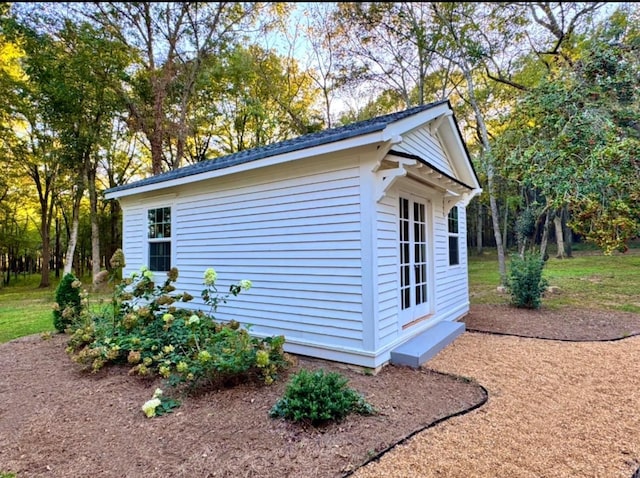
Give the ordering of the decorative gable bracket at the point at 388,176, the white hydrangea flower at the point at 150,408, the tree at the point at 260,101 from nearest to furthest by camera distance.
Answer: the white hydrangea flower at the point at 150,408, the decorative gable bracket at the point at 388,176, the tree at the point at 260,101

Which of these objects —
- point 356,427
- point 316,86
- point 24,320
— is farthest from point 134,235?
point 316,86

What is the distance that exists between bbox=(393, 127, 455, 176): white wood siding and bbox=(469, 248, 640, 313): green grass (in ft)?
15.0

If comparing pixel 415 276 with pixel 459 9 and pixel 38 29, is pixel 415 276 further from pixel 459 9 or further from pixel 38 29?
pixel 38 29

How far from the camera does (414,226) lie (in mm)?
5211

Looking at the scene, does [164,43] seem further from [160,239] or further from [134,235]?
[160,239]

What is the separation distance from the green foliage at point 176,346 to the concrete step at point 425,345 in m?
1.50

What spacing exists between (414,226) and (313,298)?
80.8 inches

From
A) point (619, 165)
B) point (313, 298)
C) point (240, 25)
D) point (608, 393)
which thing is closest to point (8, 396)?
point (313, 298)

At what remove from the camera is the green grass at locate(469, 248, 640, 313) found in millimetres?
8223

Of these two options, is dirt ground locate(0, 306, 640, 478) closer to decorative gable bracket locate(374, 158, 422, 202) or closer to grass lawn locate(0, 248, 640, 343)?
decorative gable bracket locate(374, 158, 422, 202)

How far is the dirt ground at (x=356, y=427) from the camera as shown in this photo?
2299 mm

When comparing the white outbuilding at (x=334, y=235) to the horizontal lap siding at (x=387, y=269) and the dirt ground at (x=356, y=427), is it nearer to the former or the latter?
the horizontal lap siding at (x=387, y=269)

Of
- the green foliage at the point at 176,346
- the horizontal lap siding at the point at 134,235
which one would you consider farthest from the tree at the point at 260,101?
the green foliage at the point at 176,346

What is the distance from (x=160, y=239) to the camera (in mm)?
6398
